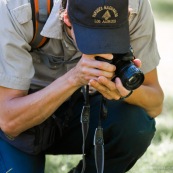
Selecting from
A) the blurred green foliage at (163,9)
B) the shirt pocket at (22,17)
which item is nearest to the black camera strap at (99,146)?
the shirt pocket at (22,17)

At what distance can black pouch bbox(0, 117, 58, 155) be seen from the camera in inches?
176

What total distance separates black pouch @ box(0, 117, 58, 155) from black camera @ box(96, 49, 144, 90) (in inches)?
27.5

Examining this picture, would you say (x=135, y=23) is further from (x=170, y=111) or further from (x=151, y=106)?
(x=170, y=111)

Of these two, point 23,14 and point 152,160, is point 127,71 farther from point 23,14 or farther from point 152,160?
point 152,160

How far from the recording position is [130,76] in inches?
153

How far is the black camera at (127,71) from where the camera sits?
12.8 feet

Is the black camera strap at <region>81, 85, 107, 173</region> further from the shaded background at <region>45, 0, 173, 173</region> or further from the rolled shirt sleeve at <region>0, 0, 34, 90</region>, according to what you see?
the shaded background at <region>45, 0, 173, 173</region>

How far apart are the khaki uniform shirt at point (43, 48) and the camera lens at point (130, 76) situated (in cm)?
44

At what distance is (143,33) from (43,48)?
19.2 inches

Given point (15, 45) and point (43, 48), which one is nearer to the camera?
point (15, 45)

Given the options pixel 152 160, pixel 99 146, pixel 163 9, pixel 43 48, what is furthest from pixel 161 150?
pixel 163 9

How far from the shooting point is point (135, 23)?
4.39m

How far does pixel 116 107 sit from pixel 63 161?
70cm

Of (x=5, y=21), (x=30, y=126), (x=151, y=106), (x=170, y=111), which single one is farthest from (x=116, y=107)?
(x=170, y=111)
